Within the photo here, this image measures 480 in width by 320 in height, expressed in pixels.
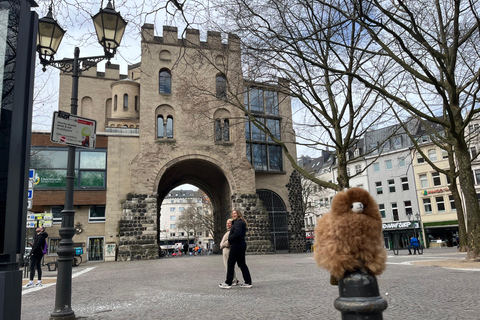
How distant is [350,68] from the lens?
1520cm

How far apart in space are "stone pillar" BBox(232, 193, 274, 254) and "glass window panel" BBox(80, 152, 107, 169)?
927cm

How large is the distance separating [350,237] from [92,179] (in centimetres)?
2598

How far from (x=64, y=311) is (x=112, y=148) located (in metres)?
22.6

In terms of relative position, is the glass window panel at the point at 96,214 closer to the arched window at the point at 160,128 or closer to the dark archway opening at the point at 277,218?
the arched window at the point at 160,128

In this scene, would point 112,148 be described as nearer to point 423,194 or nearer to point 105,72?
point 105,72

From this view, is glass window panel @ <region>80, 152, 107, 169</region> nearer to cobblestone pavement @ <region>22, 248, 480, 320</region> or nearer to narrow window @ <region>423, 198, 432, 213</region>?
cobblestone pavement @ <region>22, 248, 480, 320</region>

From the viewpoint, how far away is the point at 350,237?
2377 mm

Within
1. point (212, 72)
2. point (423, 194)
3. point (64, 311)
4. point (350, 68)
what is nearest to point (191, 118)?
point (212, 72)

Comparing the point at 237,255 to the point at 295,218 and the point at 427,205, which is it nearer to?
the point at 295,218

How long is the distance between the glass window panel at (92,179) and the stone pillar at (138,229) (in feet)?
7.71

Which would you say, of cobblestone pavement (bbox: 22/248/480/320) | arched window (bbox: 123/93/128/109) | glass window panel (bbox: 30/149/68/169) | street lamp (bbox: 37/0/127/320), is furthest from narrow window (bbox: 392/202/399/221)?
street lamp (bbox: 37/0/127/320)

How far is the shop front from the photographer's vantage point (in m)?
44.2

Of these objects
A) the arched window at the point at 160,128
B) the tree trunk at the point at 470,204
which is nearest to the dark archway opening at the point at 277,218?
the arched window at the point at 160,128

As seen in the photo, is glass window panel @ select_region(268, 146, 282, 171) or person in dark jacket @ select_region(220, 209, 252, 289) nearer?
person in dark jacket @ select_region(220, 209, 252, 289)
